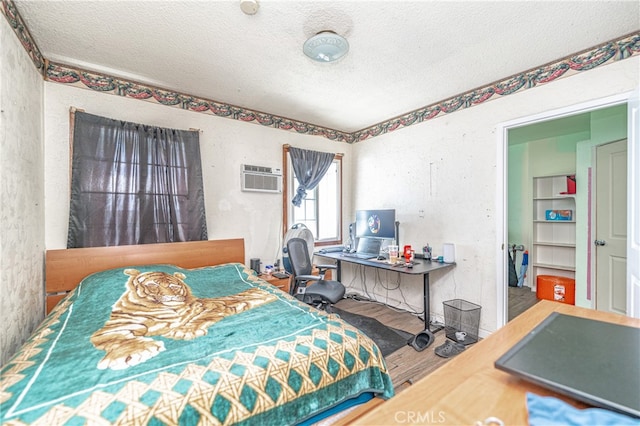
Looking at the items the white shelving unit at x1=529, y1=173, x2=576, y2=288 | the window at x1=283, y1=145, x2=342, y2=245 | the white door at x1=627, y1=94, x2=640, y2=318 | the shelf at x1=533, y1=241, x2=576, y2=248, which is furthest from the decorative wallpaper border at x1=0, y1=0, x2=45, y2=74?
the shelf at x1=533, y1=241, x2=576, y2=248

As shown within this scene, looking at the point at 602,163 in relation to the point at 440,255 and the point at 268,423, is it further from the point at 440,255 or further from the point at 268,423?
the point at 268,423

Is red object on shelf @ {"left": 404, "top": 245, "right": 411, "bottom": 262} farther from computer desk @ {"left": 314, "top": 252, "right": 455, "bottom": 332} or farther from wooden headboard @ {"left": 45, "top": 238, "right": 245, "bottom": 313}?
wooden headboard @ {"left": 45, "top": 238, "right": 245, "bottom": 313}

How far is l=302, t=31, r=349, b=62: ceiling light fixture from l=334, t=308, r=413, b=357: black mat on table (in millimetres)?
2555

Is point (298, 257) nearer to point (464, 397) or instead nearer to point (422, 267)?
point (422, 267)

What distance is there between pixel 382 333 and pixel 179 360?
7.19 feet

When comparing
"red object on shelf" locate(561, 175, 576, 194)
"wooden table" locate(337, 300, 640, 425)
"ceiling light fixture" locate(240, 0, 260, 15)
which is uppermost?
"ceiling light fixture" locate(240, 0, 260, 15)

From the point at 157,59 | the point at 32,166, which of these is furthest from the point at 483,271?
the point at 32,166

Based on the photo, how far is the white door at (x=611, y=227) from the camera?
2748 millimetres

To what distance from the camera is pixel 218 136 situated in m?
3.24

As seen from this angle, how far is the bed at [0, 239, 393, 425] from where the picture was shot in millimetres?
1033

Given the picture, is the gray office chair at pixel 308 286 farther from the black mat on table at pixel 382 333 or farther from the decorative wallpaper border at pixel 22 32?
the decorative wallpaper border at pixel 22 32

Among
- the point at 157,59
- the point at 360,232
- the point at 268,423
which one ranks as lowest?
the point at 268,423

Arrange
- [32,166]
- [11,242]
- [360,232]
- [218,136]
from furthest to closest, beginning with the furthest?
[360,232] → [218,136] → [32,166] → [11,242]

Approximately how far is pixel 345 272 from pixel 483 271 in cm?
198
